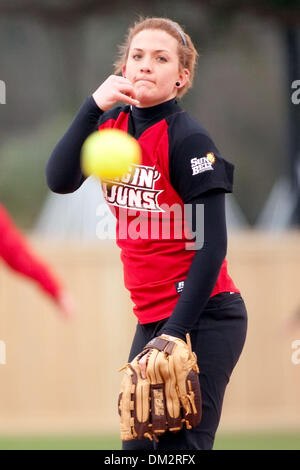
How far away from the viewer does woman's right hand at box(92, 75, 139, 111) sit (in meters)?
3.41

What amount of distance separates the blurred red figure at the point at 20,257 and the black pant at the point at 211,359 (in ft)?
1.78

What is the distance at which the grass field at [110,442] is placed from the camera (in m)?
7.38

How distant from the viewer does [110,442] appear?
7762 mm

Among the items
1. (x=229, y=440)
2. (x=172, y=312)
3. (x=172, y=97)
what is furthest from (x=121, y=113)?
(x=229, y=440)

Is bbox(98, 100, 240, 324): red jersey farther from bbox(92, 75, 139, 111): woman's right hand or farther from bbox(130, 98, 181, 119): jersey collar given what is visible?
bbox(92, 75, 139, 111): woman's right hand

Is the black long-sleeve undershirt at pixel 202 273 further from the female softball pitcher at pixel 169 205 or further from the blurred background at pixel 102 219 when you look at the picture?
the blurred background at pixel 102 219

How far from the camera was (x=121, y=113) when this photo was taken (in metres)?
3.67

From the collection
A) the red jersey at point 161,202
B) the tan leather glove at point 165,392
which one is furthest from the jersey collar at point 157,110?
the tan leather glove at point 165,392

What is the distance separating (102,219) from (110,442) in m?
1.99

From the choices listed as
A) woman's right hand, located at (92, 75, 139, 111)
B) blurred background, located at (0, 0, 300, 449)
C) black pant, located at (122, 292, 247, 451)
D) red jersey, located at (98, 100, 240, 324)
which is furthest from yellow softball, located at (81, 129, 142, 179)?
blurred background, located at (0, 0, 300, 449)

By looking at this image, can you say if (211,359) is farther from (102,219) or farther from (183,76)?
(102,219)
